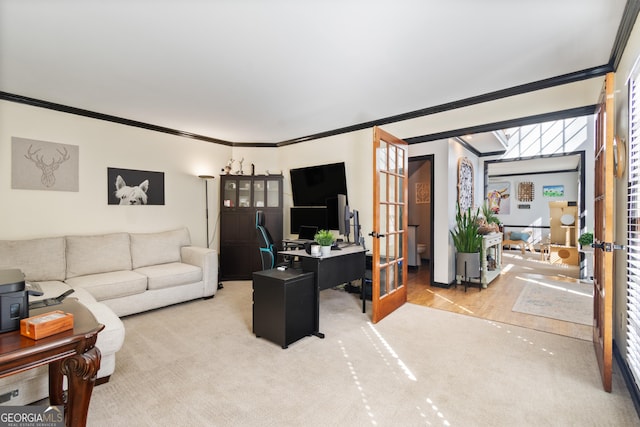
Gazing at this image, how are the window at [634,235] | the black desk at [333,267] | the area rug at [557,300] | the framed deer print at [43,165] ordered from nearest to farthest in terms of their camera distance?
the window at [634,235]
the black desk at [333,267]
the framed deer print at [43,165]
the area rug at [557,300]

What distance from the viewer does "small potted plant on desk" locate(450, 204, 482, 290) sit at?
14.4 ft

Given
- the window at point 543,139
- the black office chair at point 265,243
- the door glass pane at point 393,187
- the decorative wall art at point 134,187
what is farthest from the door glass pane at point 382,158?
the window at point 543,139

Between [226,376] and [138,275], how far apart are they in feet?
A: 6.42

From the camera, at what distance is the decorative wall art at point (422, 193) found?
6480 mm

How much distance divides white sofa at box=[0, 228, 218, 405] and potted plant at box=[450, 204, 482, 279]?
3.55 m

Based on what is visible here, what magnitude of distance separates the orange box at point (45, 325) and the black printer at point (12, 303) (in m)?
0.07

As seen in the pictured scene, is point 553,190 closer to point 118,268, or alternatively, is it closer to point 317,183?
point 317,183

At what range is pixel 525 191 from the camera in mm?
9016

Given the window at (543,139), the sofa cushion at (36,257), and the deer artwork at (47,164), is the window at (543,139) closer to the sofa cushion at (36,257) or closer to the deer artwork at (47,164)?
the deer artwork at (47,164)

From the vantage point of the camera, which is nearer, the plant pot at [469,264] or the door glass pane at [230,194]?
the plant pot at [469,264]

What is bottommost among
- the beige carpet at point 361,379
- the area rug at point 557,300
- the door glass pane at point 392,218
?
the beige carpet at point 361,379

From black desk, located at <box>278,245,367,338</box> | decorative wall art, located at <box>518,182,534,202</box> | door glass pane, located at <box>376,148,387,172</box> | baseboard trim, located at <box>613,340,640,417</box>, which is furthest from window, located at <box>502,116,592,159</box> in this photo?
baseboard trim, located at <box>613,340,640,417</box>

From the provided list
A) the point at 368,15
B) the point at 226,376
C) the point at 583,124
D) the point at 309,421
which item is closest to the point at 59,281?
the point at 226,376

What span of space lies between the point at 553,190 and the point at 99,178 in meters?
10.7
